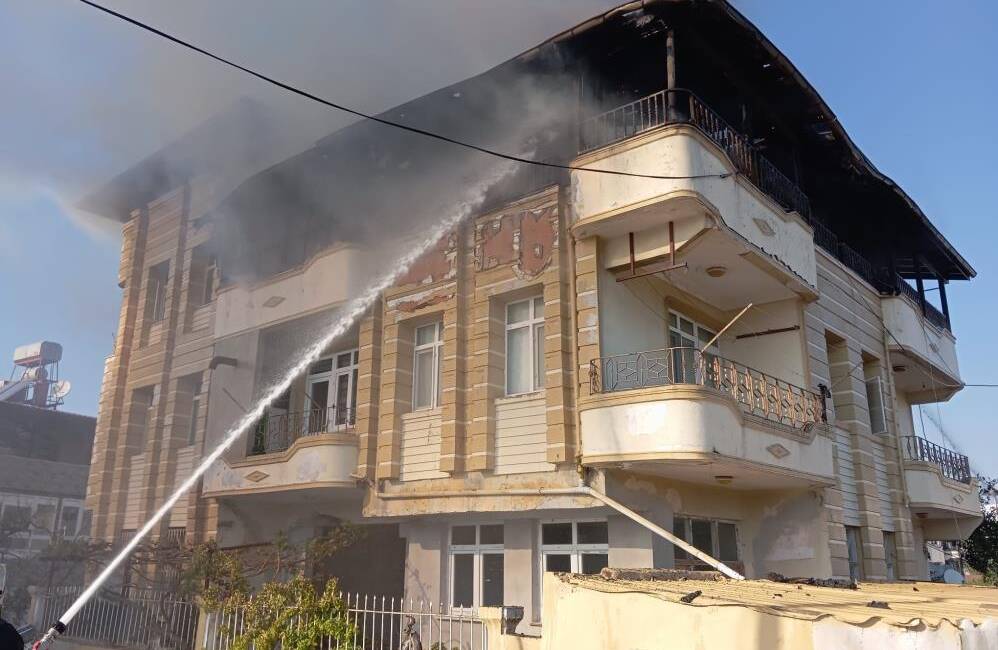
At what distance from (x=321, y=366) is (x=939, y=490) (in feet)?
50.9

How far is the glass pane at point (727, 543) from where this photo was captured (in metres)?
15.1

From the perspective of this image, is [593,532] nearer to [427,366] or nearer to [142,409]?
[427,366]

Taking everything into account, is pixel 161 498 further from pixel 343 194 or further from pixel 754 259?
pixel 754 259

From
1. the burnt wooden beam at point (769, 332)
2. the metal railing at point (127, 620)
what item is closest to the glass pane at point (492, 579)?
the metal railing at point (127, 620)

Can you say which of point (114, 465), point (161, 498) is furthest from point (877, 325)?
point (114, 465)

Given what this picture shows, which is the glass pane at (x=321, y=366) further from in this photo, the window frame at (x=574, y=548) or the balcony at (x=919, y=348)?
the balcony at (x=919, y=348)

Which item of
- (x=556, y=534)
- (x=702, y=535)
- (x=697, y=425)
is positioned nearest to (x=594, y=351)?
(x=697, y=425)

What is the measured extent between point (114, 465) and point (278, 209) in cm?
853

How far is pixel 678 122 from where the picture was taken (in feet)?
41.9

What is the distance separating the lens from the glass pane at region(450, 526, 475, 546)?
1449cm

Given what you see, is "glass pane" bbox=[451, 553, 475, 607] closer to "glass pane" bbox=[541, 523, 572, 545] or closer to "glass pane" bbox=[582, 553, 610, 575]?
"glass pane" bbox=[541, 523, 572, 545]

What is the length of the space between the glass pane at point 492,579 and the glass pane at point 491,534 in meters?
0.23

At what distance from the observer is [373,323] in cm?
1620

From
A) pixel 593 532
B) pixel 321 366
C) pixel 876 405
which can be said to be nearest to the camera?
pixel 593 532
